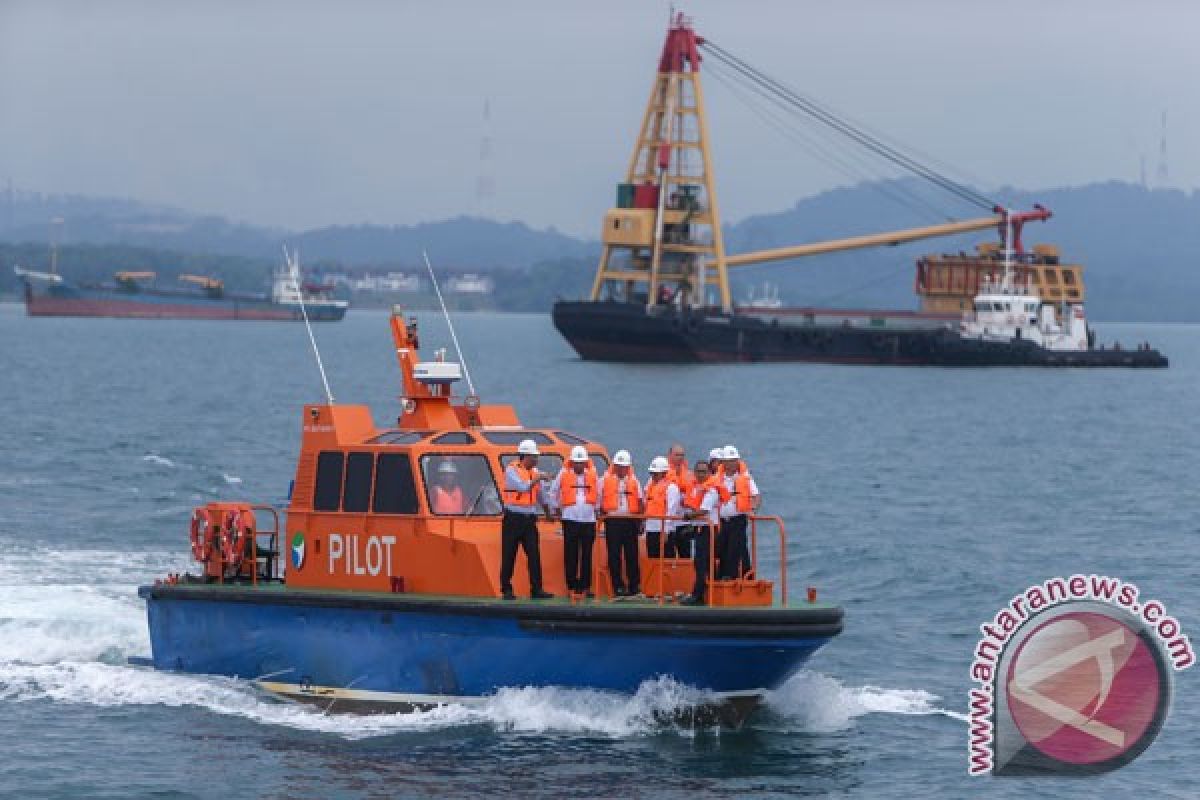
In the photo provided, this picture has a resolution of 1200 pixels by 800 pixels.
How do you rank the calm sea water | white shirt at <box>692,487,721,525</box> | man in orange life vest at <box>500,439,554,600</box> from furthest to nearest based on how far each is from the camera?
man in orange life vest at <box>500,439,554,600</box>
white shirt at <box>692,487,721,525</box>
the calm sea water

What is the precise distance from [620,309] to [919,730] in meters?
79.8

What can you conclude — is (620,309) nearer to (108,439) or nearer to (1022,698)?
(108,439)

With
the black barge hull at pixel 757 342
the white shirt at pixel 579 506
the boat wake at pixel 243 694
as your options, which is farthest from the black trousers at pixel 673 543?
the black barge hull at pixel 757 342

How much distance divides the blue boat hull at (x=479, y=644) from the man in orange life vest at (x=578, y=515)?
693mm

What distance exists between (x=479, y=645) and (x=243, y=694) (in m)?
3.02

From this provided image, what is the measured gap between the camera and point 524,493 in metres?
17.9

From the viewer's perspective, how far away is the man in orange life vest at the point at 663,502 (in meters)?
18.0

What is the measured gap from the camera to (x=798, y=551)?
31.4m

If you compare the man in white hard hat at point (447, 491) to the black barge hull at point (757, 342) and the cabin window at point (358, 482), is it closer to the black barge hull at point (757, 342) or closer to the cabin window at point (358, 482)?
the cabin window at point (358, 482)

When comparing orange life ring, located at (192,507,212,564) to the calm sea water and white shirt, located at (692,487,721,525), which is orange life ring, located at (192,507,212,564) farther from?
white shirt, located at (692,487,721,525)

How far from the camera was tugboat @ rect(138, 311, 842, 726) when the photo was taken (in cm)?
1739

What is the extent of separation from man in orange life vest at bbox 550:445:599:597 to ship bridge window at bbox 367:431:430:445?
1675 millimetres

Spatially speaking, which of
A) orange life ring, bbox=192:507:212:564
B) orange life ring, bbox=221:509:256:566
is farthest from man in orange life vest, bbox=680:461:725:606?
orange life ring, bbox=192:507:212:564

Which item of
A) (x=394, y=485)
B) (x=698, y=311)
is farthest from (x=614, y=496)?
(x=698, y=311)
